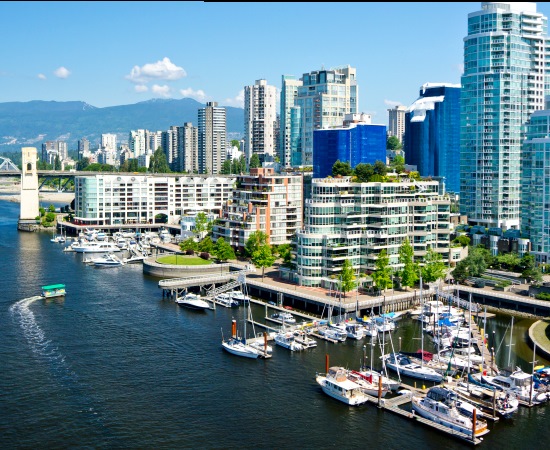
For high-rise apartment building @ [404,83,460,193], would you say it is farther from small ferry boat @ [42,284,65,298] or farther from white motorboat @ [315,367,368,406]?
white motorboat @ [315,367,368,406]

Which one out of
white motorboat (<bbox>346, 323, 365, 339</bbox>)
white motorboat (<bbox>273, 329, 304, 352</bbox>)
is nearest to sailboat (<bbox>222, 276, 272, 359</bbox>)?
white motorboat (<bbox>273, 329, 304, 352</bbox>)

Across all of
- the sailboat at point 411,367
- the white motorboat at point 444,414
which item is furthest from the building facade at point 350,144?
the white motorboat at point 444,414

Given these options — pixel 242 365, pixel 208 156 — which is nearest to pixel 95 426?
pixel 242 365

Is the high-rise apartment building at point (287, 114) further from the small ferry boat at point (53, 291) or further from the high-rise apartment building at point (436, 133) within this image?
the small ferry boat at point (53, 291)

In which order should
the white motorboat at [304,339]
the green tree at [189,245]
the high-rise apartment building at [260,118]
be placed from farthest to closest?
the high-rise apartment building at [260,118] < the green tree at [189,245] < the white motorboat at [304,339]

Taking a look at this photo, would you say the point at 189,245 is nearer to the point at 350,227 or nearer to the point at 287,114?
the point at 350,227

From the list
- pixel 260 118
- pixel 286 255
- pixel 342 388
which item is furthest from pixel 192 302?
pixel 260 118
